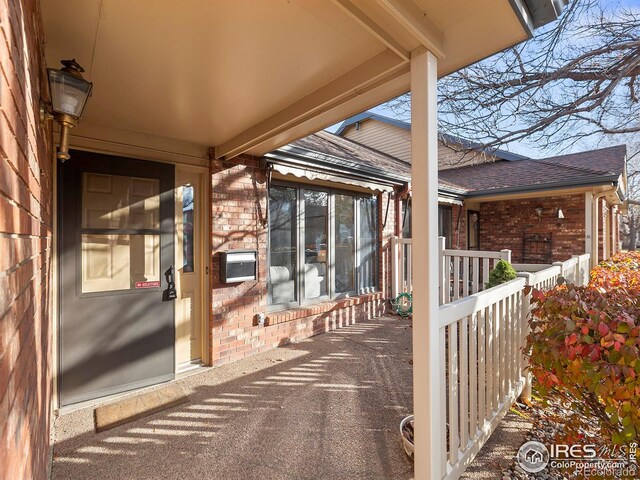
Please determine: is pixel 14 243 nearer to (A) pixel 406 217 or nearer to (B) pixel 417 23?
(B) pixel 417 23

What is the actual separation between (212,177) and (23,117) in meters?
2.87

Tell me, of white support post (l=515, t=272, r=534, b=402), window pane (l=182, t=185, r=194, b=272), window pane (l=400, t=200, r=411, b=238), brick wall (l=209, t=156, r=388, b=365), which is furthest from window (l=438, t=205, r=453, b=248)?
window pane (l=182, t=185, r=194, b=272)

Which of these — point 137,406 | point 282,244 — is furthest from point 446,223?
point 137,406

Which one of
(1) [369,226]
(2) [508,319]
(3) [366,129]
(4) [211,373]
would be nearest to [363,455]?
(2) [508,319]

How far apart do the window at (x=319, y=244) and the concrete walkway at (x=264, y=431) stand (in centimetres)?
132

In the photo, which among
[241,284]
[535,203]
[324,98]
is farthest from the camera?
[535,203]

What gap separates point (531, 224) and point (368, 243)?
18.2ft

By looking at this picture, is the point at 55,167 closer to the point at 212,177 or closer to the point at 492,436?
the point at 212,177

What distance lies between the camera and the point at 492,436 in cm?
267

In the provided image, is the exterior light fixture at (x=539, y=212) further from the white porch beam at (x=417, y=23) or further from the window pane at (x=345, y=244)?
the white porch beam at (x=417, y=23)

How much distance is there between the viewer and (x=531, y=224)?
885cm

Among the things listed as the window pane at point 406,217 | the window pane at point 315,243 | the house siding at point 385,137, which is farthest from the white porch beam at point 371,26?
the house siding at point 385,137

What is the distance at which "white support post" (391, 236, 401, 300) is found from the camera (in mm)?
6406

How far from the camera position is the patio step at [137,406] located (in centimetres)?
288
